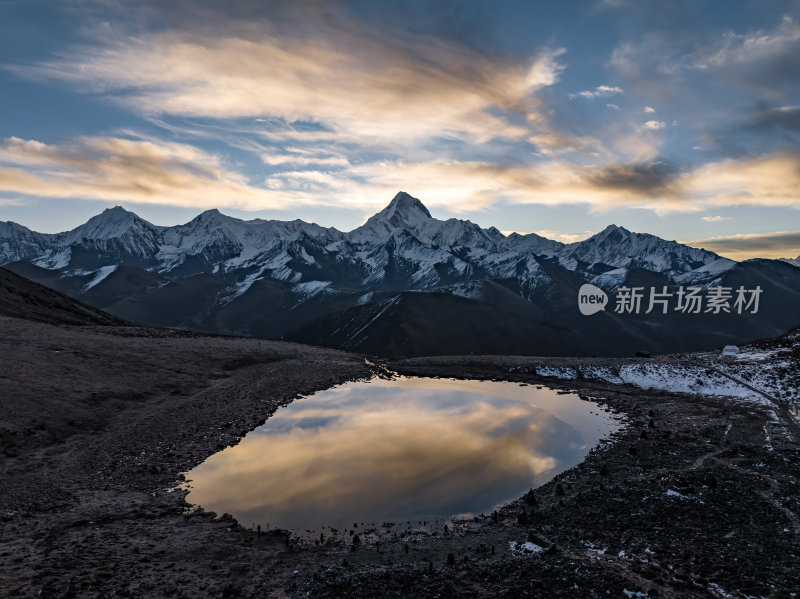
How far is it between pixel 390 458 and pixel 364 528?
938 cm

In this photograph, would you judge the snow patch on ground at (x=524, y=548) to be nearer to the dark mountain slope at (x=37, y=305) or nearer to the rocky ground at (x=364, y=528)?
the rocky ground at (x=364, y=528)

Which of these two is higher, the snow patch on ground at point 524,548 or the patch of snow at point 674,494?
the patch of snow at point 674,494

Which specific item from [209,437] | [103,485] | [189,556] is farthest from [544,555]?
[209,437]

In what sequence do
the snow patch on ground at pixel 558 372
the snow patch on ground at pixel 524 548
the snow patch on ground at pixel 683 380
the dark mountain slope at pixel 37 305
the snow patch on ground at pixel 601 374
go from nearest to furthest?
the snow patch on ground at pixel 524 548, the snow patch on ground at pixel 683 380, the snow patch on ground at pixel 601 374, the snow patch on ground at pixel 558 372, the dark mountain slope at pixel 37 305

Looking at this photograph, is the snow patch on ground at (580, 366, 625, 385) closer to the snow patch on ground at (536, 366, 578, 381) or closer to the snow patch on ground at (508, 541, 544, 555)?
the snow patch on ground at (536, 366, 578, 381)

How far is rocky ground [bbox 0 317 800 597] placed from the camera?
50.8 ft

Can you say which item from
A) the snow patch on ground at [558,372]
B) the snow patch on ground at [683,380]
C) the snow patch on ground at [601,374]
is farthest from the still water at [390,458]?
the snow patch on ground at [683,380]

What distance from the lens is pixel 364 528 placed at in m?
20.4

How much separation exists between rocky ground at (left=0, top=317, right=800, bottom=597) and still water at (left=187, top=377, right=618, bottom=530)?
1484 mm

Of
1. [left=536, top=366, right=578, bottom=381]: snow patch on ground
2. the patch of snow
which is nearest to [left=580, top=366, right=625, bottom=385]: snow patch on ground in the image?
[left=536, top=366, right=578, bottom=381]: snow patch on ground

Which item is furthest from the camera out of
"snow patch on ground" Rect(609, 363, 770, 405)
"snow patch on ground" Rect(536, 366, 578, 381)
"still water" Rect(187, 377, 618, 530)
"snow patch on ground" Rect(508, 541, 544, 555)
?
"snow patch on ground" Rect(536, 366, 578, 381)

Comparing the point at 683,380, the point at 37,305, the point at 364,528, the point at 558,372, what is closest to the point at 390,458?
the point at 364,528

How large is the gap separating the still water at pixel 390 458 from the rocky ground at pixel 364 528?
58.4 inches

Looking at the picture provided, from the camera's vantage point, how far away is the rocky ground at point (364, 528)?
15484mm
